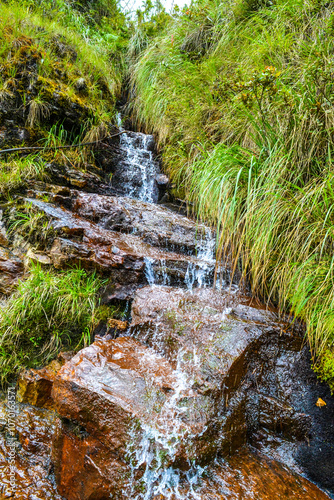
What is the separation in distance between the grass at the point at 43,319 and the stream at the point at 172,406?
0.51 ft

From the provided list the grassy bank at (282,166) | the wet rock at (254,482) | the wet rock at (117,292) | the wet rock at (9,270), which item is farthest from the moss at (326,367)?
A: the wet rock at (9,270)

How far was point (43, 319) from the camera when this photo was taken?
234 centimetres

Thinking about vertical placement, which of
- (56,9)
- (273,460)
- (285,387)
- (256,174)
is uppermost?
(56,9)

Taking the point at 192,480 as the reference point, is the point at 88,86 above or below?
above

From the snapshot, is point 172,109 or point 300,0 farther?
point 172,109

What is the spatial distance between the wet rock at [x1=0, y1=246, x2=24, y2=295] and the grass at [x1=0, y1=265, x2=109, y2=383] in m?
0.13

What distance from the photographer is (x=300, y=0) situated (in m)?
3.14

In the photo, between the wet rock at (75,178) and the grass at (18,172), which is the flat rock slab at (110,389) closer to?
the grass at (18,172)

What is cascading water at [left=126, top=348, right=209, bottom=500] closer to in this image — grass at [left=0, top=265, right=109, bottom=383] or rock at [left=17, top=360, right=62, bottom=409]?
rock at [left=17, top=360, right=62, bottom=409]

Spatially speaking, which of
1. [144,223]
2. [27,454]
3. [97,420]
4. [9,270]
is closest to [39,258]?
[9,270]

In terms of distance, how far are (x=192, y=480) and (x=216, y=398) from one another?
1.38 feet

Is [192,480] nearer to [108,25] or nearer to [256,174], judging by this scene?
[256,174]

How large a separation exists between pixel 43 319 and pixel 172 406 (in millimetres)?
1372

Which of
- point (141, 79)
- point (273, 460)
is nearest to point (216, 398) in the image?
point (273, 460)
